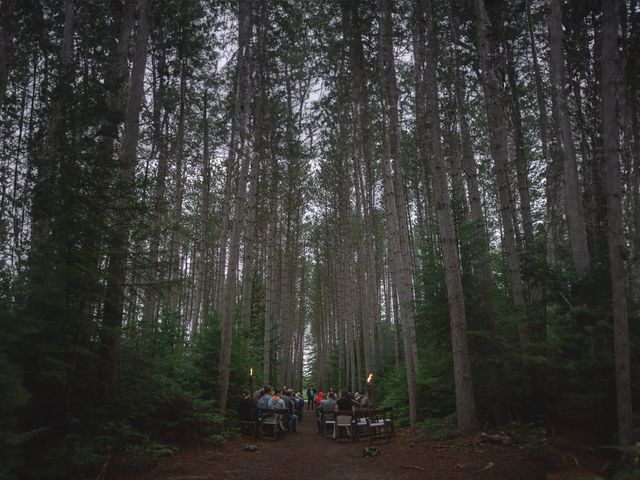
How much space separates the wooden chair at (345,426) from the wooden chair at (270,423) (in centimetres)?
152

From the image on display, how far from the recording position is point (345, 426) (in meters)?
11.3

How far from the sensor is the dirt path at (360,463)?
5824 mm

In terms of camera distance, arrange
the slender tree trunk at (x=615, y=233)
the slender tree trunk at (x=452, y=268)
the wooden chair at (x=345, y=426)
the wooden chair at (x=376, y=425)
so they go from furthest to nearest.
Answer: the wooden chair at (x=345, y=426) < the wooden chair at (x=376, y=425) < the slender tree trunk at (x=452, y=268) < the slender tree trunk at (x=615, y=233)

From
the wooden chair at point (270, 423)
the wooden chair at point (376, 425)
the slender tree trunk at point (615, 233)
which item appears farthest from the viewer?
the wooden chair at point (270, 423)

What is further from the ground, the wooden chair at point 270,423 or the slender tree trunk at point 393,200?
the slender tree trunk at point 393,200

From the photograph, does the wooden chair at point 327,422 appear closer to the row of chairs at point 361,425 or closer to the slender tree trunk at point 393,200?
the row of chairs at point 361,425

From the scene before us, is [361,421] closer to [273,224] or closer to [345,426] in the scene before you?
[345,426]

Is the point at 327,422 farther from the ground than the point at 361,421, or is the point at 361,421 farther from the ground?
the point at 361,421

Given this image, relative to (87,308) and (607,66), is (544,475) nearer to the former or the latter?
(607,66)

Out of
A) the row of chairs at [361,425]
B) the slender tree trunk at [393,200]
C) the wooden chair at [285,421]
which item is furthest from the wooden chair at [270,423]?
the slender tree trunk at [393,200]

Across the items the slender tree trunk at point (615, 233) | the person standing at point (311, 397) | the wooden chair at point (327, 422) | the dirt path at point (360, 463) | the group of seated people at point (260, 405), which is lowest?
the person standing at point (311, 397)

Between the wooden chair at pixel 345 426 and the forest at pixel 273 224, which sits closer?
the forest at pixel 273 224

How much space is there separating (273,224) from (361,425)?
9.33 m

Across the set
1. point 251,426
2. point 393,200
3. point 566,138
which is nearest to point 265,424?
point 251,426
